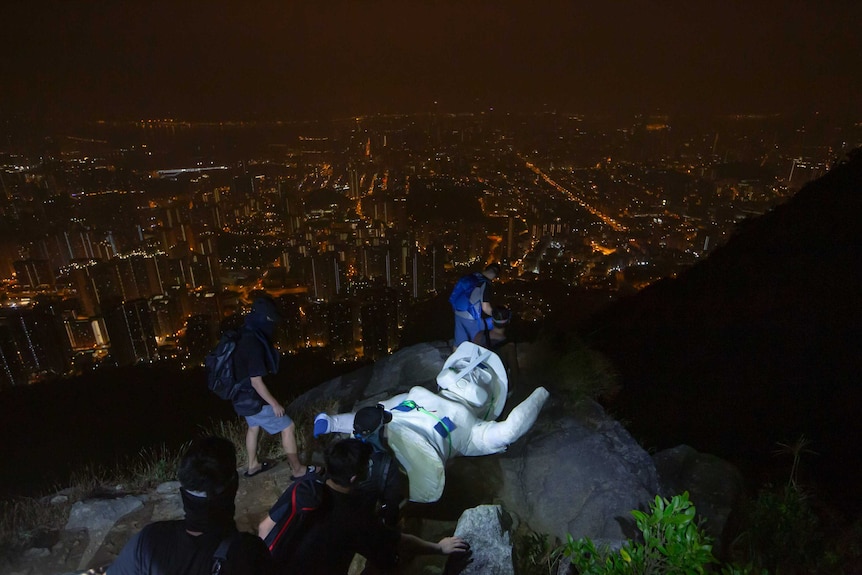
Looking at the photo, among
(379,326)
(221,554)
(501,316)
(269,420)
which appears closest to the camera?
(221,554)

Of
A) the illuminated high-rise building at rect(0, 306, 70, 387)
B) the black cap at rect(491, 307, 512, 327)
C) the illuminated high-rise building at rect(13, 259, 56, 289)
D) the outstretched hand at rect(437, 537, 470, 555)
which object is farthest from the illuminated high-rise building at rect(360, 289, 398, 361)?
the illuminated high-rise building at rect(13, 259, 56, 289)

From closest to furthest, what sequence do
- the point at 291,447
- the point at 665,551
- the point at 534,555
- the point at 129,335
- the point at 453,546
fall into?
the point at 665,551 < the point at 453,546 < the point at 534,555 < the point at 291,447 < the point at 129,335

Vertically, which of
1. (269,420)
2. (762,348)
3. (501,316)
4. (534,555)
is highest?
(501,316)

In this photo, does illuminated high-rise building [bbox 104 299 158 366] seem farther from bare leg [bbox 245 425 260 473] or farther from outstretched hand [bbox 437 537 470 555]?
outstretched hand [bbox 437 537 470 555]

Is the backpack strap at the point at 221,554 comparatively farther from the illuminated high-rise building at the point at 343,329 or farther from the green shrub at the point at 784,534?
the illuminated high-rise building at the point at 343,329

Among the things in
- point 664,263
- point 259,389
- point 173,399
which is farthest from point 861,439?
point 664,263

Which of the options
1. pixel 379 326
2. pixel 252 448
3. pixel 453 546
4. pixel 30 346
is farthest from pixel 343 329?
pixel 453 546

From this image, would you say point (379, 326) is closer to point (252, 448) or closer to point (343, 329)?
point (343, 329)

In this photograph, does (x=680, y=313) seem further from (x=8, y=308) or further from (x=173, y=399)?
(x=8, y=308)
